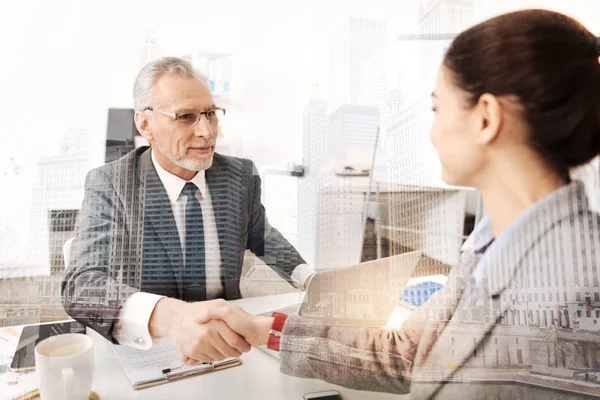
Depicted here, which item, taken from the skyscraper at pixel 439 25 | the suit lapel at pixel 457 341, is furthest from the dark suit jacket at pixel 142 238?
the skyscraper at pixel 439 25

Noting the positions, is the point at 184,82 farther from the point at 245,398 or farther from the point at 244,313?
the point at 245,398

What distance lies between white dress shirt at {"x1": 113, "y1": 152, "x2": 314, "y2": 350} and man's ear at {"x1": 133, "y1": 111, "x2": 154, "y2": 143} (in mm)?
51

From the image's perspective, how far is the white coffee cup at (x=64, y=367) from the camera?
0.92m

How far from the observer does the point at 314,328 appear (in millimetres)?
1051

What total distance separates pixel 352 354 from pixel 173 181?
60cm

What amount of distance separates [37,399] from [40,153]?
0.57 m

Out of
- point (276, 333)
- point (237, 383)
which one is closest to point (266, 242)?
point (276, 333)

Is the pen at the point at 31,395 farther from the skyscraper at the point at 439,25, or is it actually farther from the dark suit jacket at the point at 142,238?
the skyscraper at the point at 439,25

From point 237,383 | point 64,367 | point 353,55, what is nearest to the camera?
point 64,367

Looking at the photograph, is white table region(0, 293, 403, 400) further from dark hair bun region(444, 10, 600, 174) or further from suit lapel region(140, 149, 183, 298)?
dark hair bun region(444, 10, 600, 174)

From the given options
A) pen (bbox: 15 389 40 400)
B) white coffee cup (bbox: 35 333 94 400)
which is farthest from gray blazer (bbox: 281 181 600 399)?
pen (bbox: 15 389 40 400)

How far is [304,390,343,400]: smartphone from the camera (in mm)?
1039

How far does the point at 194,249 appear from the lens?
1073 millimetres

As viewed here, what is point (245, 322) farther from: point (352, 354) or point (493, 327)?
point (493, 327)
